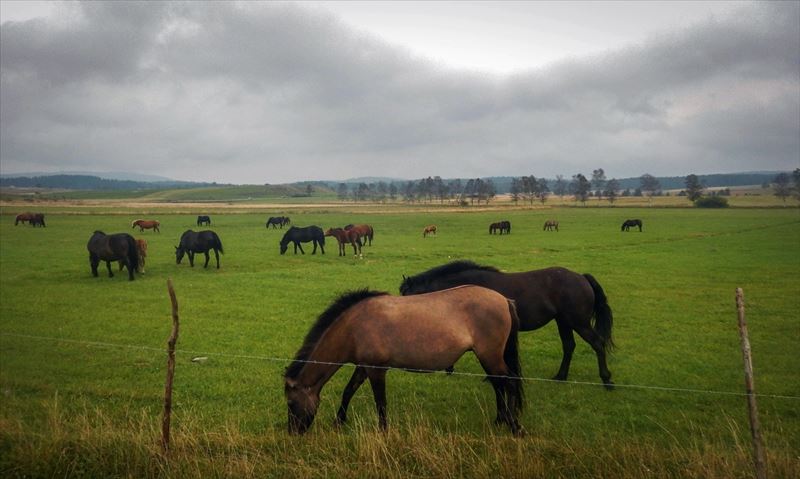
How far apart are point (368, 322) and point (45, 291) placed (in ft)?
56.9

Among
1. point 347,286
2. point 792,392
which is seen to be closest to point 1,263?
point 347,286

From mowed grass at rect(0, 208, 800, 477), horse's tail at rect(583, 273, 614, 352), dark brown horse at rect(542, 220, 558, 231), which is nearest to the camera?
mowed grass at rect(0, 208, 800, 477)

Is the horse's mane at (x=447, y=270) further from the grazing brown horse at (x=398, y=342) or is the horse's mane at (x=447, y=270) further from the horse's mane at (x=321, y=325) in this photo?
the horse's mane at (x=321, y=325)

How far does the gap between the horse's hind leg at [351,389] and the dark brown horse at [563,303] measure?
3.05 metres

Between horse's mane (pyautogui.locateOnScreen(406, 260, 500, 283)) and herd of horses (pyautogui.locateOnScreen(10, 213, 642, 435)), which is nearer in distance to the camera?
herd of horses (pyautogui.locateOnScreen(10, 213, 642, 435))

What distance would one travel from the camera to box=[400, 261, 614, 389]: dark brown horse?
874 centimetres

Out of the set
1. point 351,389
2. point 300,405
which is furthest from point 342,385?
point 300,405

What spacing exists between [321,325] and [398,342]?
1214mm

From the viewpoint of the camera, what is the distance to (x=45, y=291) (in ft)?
56.9

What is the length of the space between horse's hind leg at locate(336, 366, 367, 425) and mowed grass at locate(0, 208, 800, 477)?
0.85 ft

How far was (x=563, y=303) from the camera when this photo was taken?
28.8 feet

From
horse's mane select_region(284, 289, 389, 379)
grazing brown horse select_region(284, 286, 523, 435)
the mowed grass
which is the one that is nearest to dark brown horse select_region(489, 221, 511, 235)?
the mowed grass

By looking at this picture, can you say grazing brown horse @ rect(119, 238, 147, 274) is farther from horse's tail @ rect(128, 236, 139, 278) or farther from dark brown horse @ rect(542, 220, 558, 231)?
dark brown horse @ rect(542, 220, 558, 231)

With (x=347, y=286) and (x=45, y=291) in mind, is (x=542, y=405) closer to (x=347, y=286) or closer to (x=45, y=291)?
(x=347, y=286)
